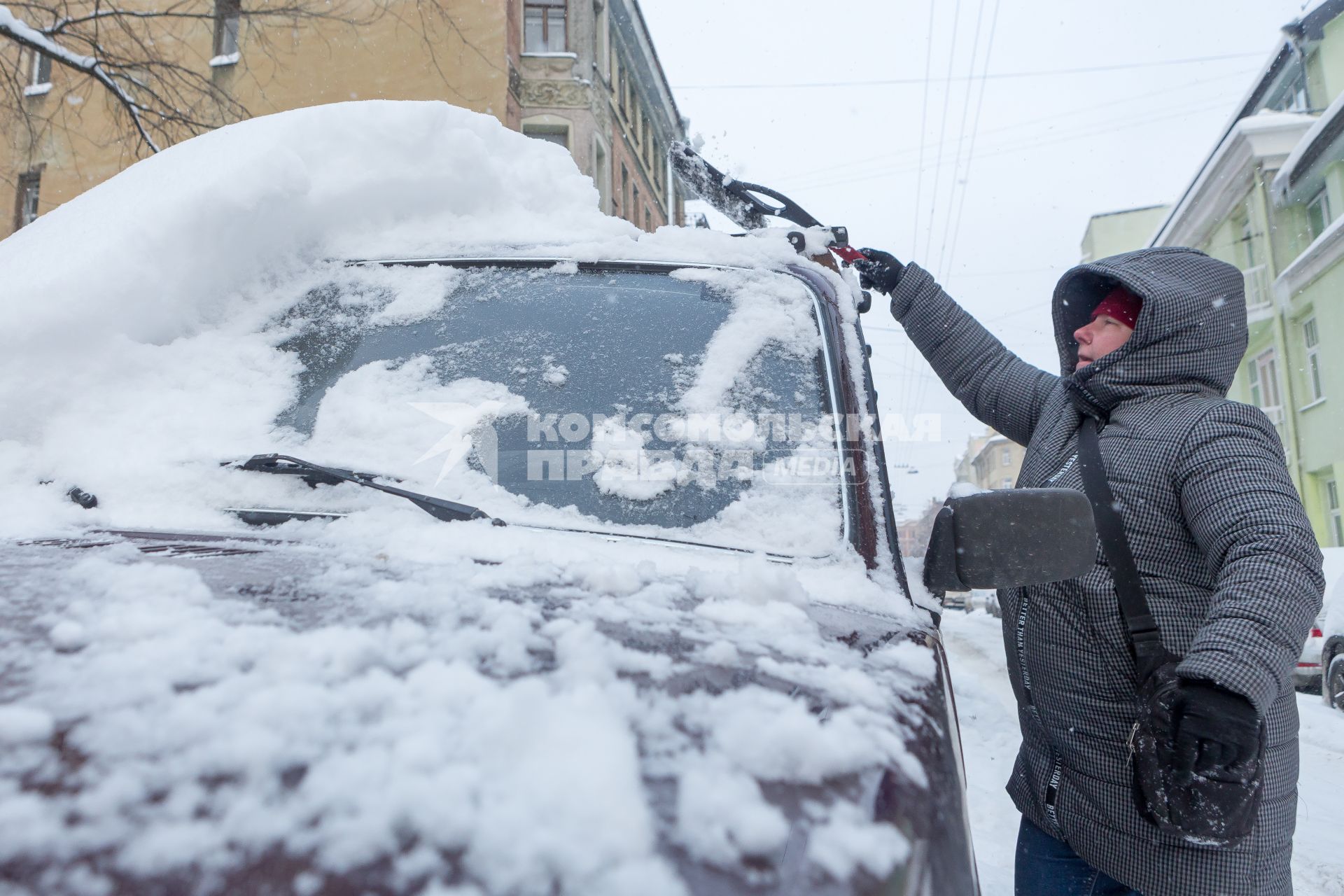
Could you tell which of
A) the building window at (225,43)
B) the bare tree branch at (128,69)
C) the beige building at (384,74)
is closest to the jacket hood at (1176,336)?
the bare tree branch at (128,69)

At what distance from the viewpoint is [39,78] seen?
60.8 feet

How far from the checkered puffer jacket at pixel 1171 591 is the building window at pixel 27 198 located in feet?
71.7

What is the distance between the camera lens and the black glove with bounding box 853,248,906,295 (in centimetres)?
276

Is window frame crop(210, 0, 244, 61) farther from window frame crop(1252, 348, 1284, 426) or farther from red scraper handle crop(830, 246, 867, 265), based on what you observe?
window frame crop(1252, 348, 1284, 426)

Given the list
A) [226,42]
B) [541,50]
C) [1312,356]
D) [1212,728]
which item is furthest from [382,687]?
[1312,356]

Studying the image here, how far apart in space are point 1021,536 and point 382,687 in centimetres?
82

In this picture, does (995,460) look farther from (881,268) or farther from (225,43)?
(881,268)

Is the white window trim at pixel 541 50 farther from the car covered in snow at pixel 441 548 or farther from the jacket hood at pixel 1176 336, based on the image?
the jacket hood at pixel 1176 336

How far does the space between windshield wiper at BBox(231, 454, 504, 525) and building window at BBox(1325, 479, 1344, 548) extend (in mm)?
21232

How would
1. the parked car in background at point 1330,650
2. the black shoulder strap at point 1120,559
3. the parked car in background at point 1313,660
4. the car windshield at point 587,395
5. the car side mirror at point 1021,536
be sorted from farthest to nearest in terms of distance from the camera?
the parked car in background at point 1313,660 → the parked car in background at point 1330,650 → the black shoulder strap at point 1120,559 → the car windshield at point 587,395 → the car side mirror at point 1021,536

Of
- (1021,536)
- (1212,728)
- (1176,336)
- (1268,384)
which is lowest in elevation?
(1212,728)

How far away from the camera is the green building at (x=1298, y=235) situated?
56.7 ft

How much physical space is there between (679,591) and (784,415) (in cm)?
59

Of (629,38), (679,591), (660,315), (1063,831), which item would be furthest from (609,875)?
(629,38)
